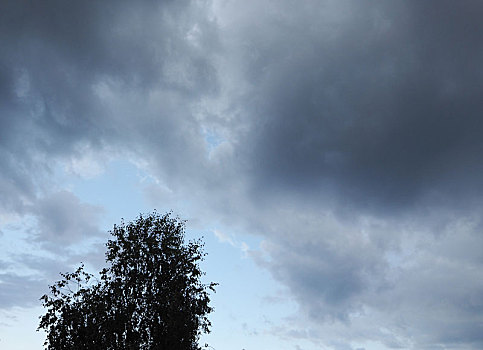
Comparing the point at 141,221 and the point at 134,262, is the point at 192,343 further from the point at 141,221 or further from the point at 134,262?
the point at 141,221

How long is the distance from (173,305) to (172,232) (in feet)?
30.3

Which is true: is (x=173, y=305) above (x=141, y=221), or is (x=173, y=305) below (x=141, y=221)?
below

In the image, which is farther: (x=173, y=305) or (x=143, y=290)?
(x=143, y=290)

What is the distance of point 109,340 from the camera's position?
154 ft

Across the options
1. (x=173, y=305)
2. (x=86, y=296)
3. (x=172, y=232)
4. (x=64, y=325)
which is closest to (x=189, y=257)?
(x=172, y=232)

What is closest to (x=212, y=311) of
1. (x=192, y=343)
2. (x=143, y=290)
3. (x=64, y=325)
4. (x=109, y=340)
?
(x=192, y=343)

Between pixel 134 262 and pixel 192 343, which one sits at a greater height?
pixel 134 262

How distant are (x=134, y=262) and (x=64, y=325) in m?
9.91

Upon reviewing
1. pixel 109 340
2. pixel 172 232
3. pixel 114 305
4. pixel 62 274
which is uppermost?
A: pixel 172 232

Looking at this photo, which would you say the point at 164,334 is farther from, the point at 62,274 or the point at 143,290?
the point at 62,274

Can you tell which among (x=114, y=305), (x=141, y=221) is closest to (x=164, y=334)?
(x=114, y=305)

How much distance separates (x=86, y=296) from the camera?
49.2 meters

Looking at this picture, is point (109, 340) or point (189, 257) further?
point (189, 257)

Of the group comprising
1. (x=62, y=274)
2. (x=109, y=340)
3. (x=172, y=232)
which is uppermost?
(x=172, y=232)
